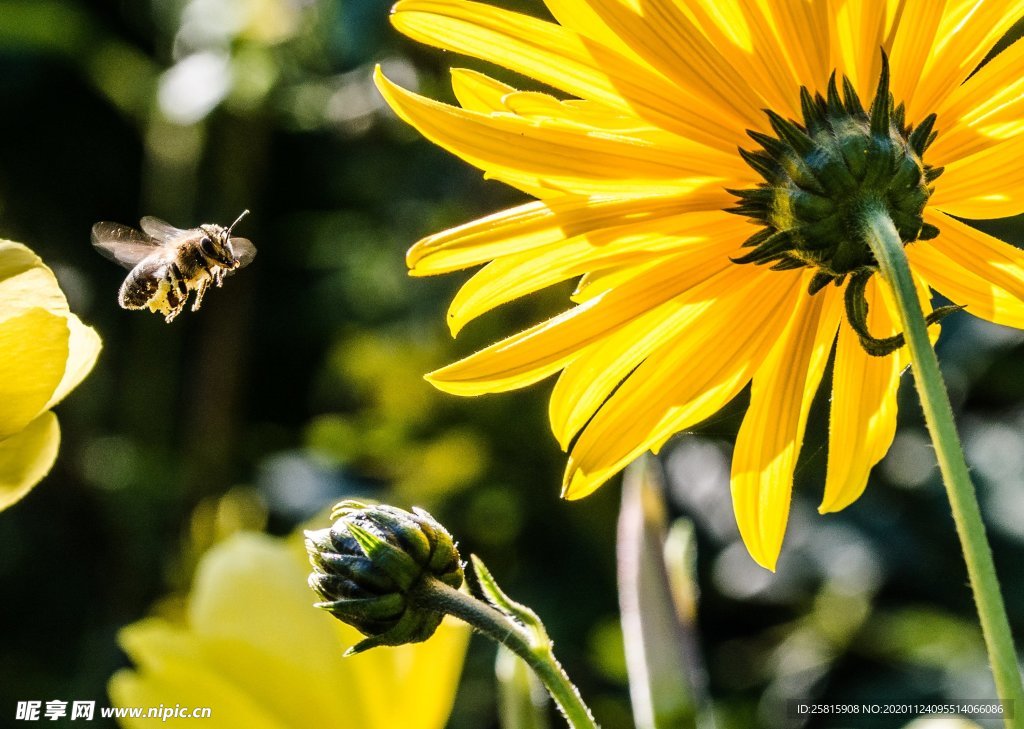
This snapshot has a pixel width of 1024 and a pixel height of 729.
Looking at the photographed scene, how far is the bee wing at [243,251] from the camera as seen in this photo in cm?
113

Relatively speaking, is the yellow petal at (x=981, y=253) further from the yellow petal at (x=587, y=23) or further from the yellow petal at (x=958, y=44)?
the yellow petal at (x=587, y=23)

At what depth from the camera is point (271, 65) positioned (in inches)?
78.5

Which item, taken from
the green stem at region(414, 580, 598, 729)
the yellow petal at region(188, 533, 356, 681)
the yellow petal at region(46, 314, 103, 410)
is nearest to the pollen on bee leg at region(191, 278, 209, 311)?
the yellow petal at region(188, 533, 356, 681)

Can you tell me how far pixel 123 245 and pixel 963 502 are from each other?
2.81ft

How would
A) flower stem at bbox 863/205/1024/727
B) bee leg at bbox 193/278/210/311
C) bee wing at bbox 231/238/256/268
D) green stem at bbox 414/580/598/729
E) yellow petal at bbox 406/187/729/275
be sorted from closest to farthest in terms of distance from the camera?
flower stem at bbox 863/205/1024/727
green stem at bbox 414/580/598/729
yellow petal at bbox 406/187/729/275
bee leg at bbox 193/278/210/311
bee wing at bbox 231/238/256/268

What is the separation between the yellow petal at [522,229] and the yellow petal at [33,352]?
185 mm

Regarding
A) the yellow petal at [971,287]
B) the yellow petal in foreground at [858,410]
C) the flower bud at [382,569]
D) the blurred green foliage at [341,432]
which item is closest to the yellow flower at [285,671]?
the flower bud at [382,569]

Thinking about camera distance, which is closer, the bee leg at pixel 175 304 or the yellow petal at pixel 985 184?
the yellow petal at pixel 985 184

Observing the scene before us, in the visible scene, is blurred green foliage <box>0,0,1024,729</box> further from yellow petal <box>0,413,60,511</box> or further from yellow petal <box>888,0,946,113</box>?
yellow petal <box>0,413,60,511</box>

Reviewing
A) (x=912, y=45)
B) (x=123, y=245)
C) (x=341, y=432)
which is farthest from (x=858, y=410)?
(x=341, y=432)

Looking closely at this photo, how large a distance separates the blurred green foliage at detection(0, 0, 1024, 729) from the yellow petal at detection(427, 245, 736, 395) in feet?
2.03

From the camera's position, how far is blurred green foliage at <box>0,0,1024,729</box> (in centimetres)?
168

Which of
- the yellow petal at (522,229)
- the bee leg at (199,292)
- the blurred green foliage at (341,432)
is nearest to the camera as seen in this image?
the yellow petal at (522,229)

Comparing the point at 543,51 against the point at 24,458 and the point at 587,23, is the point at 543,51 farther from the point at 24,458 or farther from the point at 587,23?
the point at 24,458
